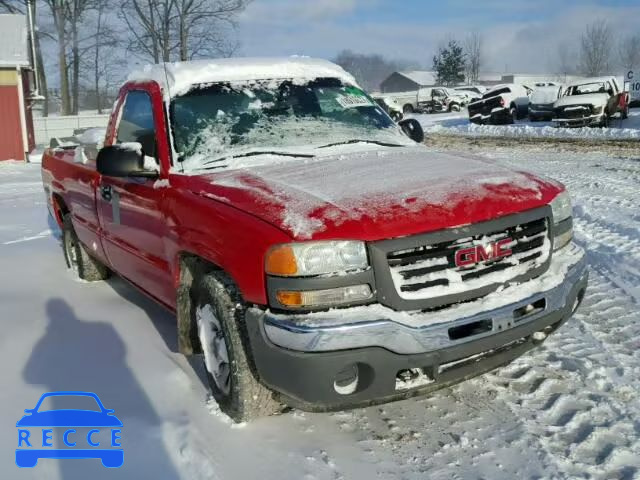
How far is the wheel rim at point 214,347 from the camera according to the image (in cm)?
315

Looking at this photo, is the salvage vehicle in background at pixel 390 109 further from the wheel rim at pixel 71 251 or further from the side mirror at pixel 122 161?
the wheel rim at pixel 71 251

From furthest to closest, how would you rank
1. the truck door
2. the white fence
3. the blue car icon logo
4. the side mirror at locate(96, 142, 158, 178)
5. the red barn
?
the white fence < the red barn < the truck door < the side mirror at locate(96, 142, 158, 178) < the blue car icon logo

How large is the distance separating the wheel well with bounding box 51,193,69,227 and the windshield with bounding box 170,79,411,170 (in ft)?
8.67

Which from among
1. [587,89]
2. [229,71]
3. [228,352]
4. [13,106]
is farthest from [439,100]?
[228,352]

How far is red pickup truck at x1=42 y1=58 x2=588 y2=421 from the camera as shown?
2.62m

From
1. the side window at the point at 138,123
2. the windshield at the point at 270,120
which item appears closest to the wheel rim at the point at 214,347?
the windshield at the point at 270,120

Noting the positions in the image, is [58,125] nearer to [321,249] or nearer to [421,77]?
[321,249]

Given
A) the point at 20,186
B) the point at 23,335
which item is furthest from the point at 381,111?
the point at 20,186

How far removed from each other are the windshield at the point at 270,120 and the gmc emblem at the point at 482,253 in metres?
1.41

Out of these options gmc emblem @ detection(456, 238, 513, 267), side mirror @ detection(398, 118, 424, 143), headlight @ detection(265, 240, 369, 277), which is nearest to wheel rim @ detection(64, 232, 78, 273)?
side mirror @ detection(398, 118, 424, 143)

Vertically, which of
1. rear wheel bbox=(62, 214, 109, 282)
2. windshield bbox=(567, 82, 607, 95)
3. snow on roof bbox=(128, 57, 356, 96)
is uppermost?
windshield bbox=(567, 82, 607, 95)

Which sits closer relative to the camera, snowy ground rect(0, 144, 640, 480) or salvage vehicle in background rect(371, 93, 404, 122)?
snowy ground rect(0, 144, 640, 480)

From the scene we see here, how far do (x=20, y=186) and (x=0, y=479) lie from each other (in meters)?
12.2

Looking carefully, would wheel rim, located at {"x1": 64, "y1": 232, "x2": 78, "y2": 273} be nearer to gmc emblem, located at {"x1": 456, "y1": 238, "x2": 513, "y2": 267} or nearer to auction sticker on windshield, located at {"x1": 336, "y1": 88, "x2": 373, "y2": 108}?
auction sticker on windshield, located at {"x1": 336, "y1": 88, "x2": 373, "y2": 108}
